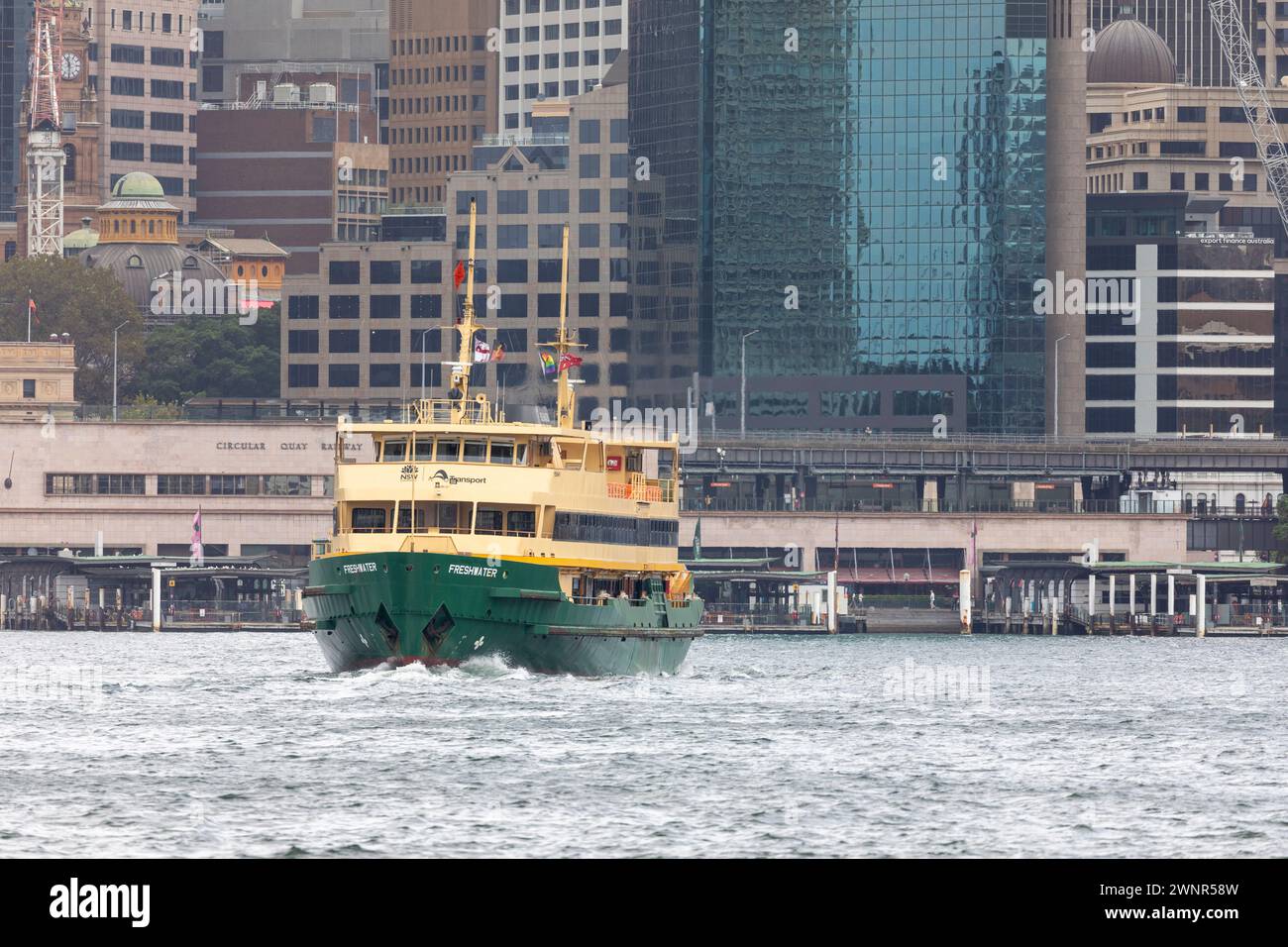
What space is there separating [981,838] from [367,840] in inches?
500

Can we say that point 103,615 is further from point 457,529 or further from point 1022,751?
point 1022,751

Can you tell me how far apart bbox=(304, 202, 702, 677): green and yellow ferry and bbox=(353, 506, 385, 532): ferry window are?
5cm

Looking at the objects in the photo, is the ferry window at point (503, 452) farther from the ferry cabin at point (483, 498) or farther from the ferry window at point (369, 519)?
the ferry window at point (369, 519)

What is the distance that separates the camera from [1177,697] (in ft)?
351

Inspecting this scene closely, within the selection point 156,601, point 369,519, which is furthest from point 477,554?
point 156,601

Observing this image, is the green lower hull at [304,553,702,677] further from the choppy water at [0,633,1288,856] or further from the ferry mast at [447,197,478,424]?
the ferry mast at [447,197,478,424]

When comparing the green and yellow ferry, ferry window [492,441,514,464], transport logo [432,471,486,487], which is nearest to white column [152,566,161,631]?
the green and yellow ferry

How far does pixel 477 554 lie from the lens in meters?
94.9
